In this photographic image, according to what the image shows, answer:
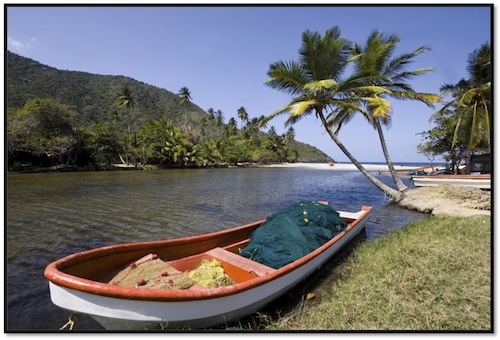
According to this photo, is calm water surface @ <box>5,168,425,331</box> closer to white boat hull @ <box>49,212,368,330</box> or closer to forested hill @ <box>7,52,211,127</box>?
white boat hull @ <box>49,212,368,330</box>

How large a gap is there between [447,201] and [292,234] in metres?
9.65

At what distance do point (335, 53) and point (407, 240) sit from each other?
314 inches

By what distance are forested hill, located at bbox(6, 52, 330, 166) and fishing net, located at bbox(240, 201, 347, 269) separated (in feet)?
176

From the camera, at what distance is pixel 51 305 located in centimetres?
402

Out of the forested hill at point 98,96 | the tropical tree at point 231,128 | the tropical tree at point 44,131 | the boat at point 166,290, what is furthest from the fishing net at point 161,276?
the tropical tree at point 231,128

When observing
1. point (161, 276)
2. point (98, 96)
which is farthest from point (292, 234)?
point (98, 96)

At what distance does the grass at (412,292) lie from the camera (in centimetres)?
284

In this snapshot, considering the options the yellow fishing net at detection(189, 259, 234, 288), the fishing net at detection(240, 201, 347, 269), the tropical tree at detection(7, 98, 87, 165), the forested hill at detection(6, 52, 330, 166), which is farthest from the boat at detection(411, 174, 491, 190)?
the forested hill at detection(6, 52, 330, 166)

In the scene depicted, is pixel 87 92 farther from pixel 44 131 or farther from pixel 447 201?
pixel 447 201

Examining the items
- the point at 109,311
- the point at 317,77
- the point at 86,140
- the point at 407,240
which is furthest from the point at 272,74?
the point at 86,140

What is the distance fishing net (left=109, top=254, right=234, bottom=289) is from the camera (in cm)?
352

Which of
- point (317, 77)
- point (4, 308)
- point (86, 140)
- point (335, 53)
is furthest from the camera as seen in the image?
point (86, 140)

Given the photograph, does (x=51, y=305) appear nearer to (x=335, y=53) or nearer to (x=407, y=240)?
(x=407, y=240)

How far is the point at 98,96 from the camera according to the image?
3474 inches
